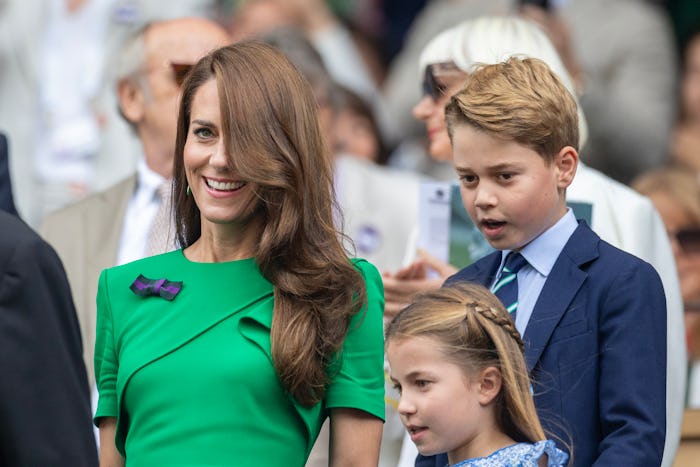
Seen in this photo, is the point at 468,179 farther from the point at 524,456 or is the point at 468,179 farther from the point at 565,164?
the point at 524,456

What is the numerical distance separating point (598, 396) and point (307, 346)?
65 cm

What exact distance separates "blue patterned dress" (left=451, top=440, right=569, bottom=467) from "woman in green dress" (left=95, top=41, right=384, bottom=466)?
235mm

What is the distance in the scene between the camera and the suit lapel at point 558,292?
3.24 m

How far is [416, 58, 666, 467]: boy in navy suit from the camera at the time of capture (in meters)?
3.15

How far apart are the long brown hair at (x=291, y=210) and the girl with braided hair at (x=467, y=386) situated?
0.54 feet

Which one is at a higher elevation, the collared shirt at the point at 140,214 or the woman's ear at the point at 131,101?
the woman's ear at the point at 131,101

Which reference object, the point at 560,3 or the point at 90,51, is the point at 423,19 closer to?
the point at 560,3

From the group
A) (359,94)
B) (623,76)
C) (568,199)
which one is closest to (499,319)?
(568,199)

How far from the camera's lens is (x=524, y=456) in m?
3.04

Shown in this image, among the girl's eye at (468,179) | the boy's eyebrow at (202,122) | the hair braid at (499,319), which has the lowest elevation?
the hair braid at (499,319)

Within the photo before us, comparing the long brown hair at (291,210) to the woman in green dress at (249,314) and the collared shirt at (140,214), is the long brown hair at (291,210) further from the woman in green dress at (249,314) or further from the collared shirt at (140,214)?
the collared shirt at (140,214)

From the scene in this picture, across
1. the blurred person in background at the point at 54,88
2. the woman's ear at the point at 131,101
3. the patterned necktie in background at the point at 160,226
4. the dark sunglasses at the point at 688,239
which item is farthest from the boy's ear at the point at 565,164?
the blurred person in background at the point at 54,88

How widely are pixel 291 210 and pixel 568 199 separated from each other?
116 cm

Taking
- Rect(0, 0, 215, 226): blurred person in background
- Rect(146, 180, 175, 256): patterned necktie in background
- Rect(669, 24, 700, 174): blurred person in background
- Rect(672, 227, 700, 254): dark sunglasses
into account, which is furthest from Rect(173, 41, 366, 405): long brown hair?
Rect(0, 0, 215, 226): blurred person in background
